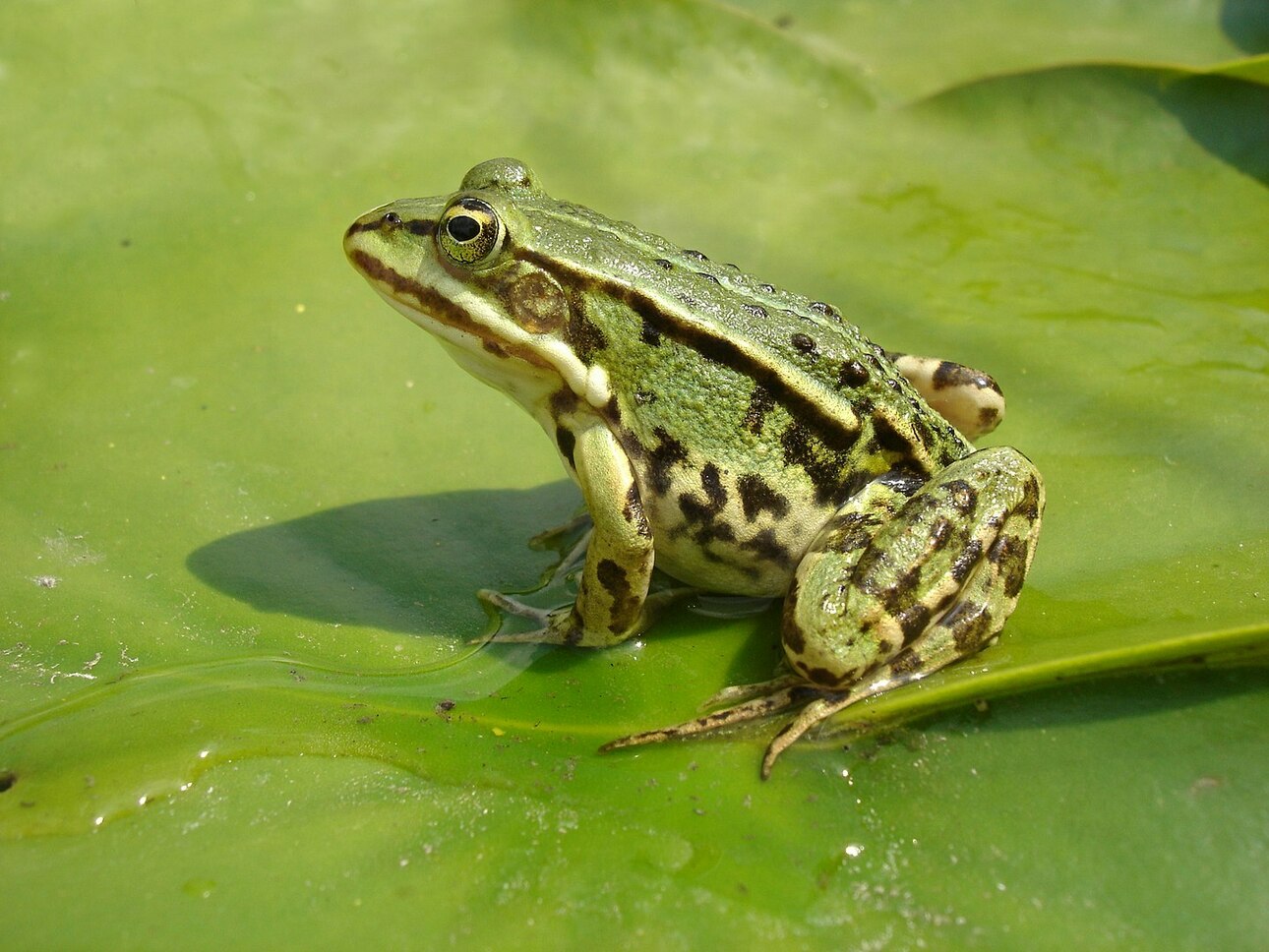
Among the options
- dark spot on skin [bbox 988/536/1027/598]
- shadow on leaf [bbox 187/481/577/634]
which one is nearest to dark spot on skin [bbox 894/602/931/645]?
dark spot on skin [bbox 988/536/1027/598]

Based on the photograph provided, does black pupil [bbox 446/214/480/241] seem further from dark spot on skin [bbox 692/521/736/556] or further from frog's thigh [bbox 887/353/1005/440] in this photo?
frog's thigh [bbox 887/353/1005/440]

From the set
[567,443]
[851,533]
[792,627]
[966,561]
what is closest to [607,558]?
[567,443]

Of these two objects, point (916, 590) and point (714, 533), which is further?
point (714, 533)

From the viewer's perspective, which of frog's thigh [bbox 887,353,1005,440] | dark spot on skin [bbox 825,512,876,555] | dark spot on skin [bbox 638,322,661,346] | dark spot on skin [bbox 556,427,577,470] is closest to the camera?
dark spot on skin [bbox 825,512,876,555]

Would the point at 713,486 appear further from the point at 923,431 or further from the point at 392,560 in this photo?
the point at 392,560

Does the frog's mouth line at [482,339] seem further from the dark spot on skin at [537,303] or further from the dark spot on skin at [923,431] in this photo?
the dark spot on skin at [923,431]
